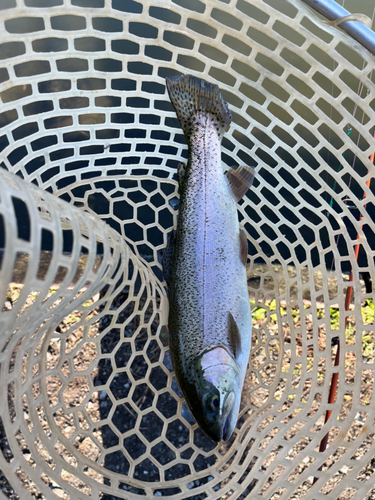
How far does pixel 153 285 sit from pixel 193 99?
1.13m

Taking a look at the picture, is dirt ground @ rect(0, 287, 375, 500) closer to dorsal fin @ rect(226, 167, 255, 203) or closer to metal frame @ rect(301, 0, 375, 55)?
dorsal fin @ rect(226, 167, 255, 203)

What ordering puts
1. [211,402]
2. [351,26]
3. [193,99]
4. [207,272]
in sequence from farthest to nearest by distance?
1. [193,99]
2. [207,272]
3. [211,402]
4. [351,26]

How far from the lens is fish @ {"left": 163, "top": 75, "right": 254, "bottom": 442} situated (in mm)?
1711

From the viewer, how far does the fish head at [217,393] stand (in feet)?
5.29

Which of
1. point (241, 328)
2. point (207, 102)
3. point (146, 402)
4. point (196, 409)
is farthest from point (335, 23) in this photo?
point (146, 402)

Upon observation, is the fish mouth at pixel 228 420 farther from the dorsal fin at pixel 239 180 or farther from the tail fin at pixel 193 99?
the tail fin at pixel 193 99

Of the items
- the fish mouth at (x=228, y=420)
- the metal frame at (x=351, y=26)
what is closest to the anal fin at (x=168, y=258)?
the fish mouth at (x=228, y=420)

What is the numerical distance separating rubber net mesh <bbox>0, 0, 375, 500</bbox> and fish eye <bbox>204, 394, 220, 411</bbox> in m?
0.46

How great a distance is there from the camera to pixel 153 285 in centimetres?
244

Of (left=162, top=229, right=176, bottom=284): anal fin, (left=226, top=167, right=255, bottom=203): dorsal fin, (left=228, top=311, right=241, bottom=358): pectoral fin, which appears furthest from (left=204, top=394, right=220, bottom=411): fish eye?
(left=226, top=167, right=255, bottom=203): dorsal fin

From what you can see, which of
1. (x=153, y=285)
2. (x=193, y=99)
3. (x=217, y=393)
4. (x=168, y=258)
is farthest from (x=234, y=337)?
(x=193, y=99)

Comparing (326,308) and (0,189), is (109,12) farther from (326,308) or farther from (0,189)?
(326,308)

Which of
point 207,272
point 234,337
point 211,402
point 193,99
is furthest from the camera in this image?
point 193,99

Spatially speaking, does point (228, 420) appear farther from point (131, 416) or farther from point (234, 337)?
point (131, 416)
